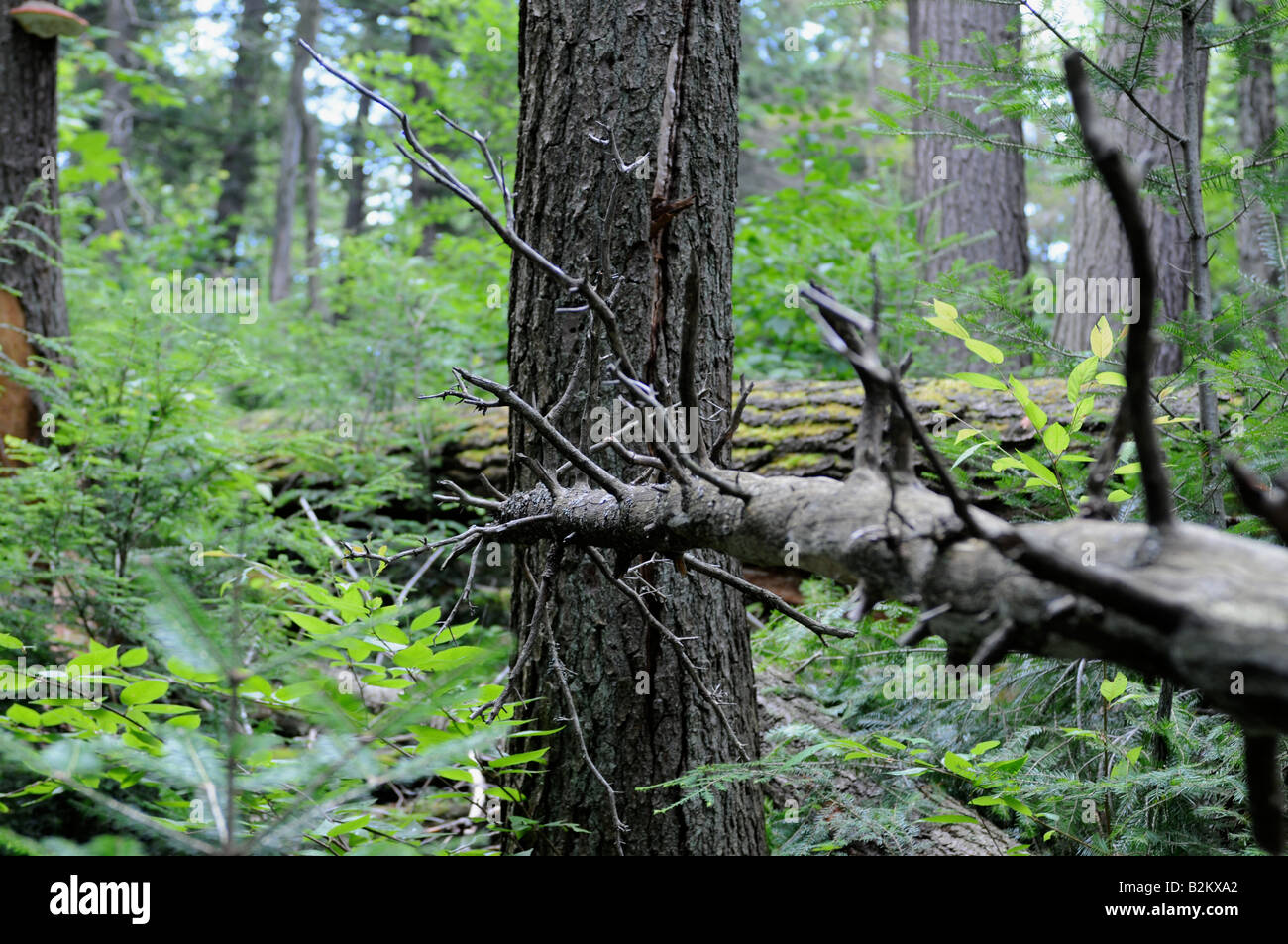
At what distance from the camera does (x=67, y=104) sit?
11.0 m

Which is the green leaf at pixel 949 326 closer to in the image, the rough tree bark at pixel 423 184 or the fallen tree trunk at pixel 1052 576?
the fallen tree trunk at pixel 1052 576

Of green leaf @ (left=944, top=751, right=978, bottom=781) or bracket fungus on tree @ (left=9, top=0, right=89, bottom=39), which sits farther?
Result: bracket fungus on tree @ (left=9, top=0, right=89, bottom=39)

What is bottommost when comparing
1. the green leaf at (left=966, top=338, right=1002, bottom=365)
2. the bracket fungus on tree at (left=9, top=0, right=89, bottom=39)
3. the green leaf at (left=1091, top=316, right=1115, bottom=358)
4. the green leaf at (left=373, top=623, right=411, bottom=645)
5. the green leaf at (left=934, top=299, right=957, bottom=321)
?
the green leaf at (left=373, top=623, right=411, bottom=645)

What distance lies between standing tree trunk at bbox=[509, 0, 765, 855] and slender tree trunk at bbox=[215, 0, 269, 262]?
1794 cm

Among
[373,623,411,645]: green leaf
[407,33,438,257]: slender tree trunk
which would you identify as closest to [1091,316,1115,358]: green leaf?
[373,623,411,645]: green leaf

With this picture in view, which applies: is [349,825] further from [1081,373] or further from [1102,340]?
[1102,340]

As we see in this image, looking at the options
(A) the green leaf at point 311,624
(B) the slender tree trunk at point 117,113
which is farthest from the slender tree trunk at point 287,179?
(A) the green leaf at point 311,624

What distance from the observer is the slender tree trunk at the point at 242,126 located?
18281 millimetres

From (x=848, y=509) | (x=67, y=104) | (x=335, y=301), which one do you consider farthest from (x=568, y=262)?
→ (x=67, y=104)

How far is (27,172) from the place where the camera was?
6191mm

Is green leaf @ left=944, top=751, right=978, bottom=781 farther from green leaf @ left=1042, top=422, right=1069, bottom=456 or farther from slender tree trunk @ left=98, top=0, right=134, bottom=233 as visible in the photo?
slender tree trunk @ left=98, top=0, right=134, bottom=233

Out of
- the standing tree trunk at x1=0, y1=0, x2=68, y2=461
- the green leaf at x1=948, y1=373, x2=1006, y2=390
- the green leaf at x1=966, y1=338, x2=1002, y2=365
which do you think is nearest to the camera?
the green leaf at x1=948, y1=373, x2=1006, y2=390

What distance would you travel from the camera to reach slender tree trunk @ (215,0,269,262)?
60.0ft

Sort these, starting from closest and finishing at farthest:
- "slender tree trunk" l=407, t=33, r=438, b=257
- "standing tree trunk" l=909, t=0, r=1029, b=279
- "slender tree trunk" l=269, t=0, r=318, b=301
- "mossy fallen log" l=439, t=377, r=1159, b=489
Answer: "mossy fallen log" l=439, t=377, r=1159, b=489
"standing tree trunk" l=909, t=0, r=1029, b=279
"slender tree trunk" l=269, t=0, r=318, b=301
"slender tree trunk" l=407, t=33, r=438, b=257
